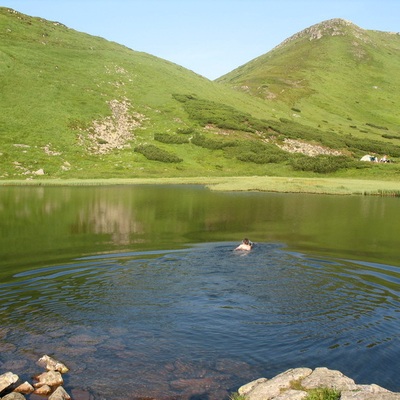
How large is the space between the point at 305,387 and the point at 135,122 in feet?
367

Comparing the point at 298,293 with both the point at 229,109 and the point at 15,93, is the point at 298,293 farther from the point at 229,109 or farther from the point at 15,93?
the point at 229,109

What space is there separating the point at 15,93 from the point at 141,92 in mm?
36843

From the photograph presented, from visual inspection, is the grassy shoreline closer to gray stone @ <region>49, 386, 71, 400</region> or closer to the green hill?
the green hill

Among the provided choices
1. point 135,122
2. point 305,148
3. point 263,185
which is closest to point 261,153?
point 305,148

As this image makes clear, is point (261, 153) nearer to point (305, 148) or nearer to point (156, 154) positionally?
point (305, 148)

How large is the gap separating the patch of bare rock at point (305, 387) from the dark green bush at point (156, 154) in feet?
288

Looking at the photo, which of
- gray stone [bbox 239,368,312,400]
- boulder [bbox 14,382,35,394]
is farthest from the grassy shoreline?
boulder [bbox 14,382,35,394]

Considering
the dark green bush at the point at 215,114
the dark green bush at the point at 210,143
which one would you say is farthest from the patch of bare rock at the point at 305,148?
the dark green bush at the point at 210,143

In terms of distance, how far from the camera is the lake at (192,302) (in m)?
12.7

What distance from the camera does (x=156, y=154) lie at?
99375mm

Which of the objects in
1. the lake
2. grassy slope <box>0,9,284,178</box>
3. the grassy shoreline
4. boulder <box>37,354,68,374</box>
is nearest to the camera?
boulder <box>37,354,68,374</box>

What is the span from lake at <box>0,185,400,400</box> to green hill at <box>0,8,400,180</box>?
53.7 metres

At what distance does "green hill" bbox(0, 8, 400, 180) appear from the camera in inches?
3708

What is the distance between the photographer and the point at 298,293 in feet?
65.3
